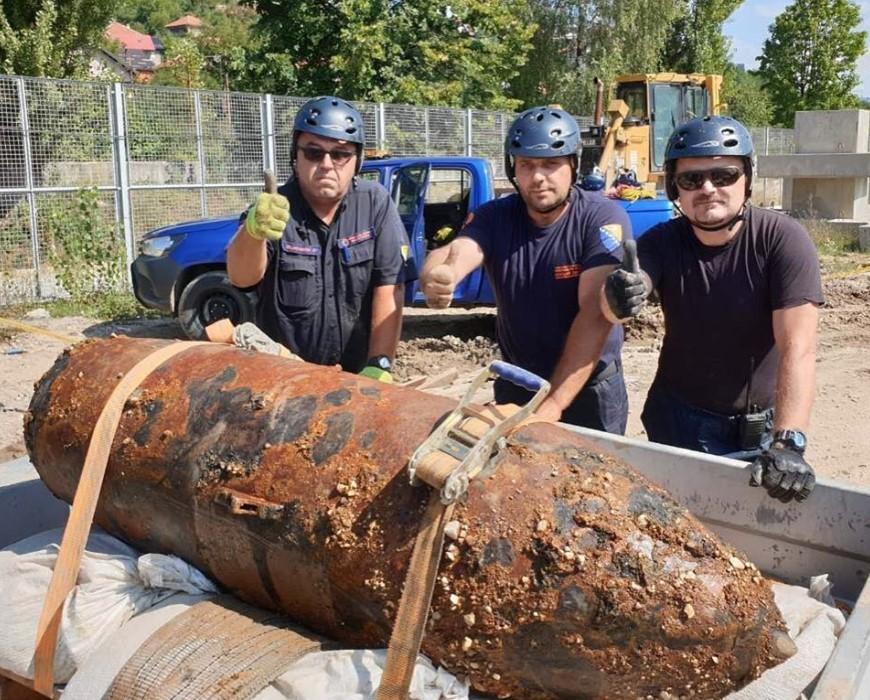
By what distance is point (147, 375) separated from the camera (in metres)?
2.47

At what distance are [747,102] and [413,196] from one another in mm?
36270

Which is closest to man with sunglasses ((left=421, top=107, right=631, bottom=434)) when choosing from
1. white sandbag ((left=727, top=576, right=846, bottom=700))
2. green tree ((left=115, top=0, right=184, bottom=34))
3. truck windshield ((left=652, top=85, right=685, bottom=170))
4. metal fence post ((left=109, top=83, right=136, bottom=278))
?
white sandbag ((left=727, top=576, right=846, bottom=700))

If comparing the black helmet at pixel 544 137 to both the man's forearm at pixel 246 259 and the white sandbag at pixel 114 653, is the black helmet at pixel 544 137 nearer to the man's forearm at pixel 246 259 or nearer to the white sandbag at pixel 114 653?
the man's forearm at pixel 246 259

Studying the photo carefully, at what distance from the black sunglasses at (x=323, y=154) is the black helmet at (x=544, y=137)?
23.3 inches

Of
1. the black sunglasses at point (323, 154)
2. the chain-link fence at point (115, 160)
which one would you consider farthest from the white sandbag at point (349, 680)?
the chain-link fence at point (115, 160)

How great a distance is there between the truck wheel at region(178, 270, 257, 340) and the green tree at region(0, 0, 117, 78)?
948 centimetres

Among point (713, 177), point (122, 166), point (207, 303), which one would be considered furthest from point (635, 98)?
point (713, 177)

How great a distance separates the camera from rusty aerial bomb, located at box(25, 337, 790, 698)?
1.89 meters

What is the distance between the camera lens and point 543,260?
3221 millimetres

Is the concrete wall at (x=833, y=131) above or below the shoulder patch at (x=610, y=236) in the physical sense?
above

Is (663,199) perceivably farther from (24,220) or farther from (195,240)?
(24,220)

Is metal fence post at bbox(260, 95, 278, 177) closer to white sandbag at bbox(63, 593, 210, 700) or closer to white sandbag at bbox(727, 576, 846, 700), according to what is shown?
white sandbag at bbox(63, 593, 210, 700)

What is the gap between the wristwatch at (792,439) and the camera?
2510 millimetres

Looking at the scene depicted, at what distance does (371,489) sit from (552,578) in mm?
435
